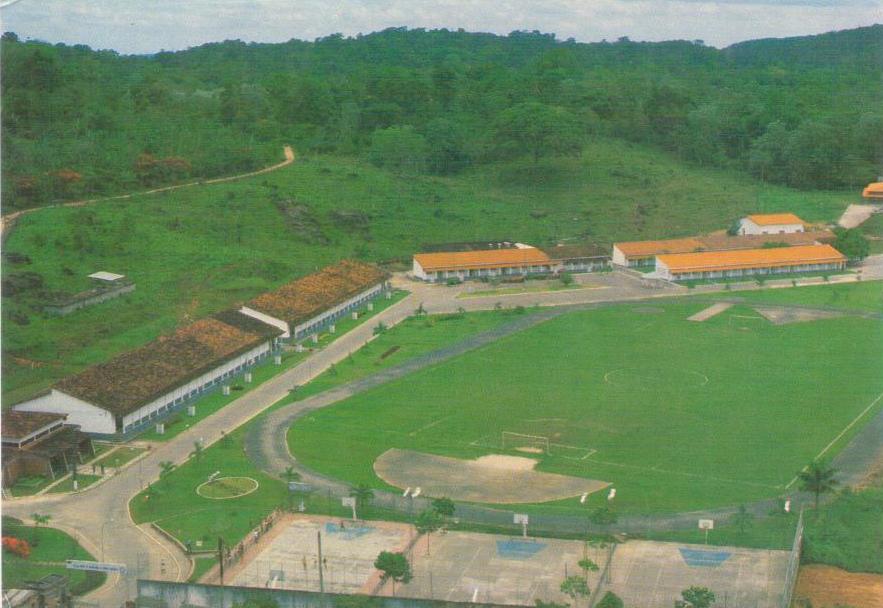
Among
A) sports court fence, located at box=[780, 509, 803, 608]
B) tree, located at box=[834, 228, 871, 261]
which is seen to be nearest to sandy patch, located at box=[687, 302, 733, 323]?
tree, located at box=[834, 228, 871, 261]

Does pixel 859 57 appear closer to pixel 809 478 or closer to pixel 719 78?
pixel 719 78

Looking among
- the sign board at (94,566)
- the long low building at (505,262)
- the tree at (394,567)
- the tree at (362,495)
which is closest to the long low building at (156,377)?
the tree at (362,495)

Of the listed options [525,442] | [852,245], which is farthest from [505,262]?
[525,442]

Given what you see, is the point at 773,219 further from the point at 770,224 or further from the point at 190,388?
the point at 190,388

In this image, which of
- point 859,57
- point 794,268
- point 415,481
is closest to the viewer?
point 415,481

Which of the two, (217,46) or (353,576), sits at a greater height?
(217,46)

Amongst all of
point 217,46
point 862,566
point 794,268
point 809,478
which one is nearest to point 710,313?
point 794,268
